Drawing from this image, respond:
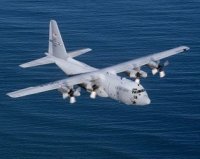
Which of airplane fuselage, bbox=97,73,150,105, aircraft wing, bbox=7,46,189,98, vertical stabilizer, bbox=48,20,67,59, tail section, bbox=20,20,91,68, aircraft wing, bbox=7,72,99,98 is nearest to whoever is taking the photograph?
aircraft wing, bbox=7,46,189,98

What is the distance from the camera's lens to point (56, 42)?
492ft

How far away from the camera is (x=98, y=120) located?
193625mm

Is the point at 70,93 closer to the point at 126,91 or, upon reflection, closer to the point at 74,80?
the point at 74,80

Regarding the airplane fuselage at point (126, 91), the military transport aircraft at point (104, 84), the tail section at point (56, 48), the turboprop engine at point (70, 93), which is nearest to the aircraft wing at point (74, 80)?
the military transport aircraft at point (104, 84)

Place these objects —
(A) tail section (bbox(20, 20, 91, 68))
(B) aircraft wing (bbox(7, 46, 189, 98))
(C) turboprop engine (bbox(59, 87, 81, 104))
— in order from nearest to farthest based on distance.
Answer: (B) aircraft wing (bbox(7, 46, 189, 98)) → (C) turboprop engine (bbox(59, 87, 81, 104)) → (A) tail section (bbox(20, 20, 91, 68))

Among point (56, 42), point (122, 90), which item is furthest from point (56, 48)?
point (122, 90)

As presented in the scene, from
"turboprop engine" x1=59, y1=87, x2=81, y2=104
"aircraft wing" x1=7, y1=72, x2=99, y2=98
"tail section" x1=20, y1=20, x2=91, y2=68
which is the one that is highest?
"tail section" x1=20, y1=20, x2=91, y2=68

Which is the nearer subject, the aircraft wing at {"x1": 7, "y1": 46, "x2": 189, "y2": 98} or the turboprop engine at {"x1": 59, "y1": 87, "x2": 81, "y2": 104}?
the aircraft wing at {"x1": 7, "y1": 46, "x2": 189, "y2": 98}

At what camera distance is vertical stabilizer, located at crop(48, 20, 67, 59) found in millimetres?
148500

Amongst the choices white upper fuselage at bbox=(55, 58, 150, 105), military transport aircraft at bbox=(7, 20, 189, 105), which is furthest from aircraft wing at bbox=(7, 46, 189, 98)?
white upper fuselage at bbox=(55, 58, 150, 105)

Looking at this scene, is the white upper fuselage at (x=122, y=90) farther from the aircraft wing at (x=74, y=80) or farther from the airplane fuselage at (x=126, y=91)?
the aircraft wing at (x=74, y=80)

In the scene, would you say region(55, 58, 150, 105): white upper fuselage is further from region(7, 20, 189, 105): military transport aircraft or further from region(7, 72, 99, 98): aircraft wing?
region(7, 72, 99, 98): aircraft wing

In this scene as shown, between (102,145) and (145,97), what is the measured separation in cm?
6189

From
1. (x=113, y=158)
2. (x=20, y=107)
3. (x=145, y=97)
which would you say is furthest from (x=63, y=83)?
(x=20, y=107)
